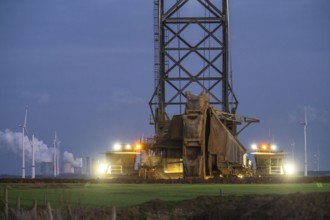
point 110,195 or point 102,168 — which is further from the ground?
point 102,168

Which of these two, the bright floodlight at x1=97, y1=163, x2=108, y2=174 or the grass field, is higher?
the bright floodlight at x1=97, y1=163, x2=108, y2=174

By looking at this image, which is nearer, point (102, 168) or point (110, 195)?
point (110, 195)

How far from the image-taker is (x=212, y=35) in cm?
8538

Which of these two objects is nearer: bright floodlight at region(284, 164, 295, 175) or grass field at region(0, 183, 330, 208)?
grass field at region(0, 183, 330, 208)

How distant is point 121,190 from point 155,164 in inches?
831

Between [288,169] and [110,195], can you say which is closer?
[110,195]

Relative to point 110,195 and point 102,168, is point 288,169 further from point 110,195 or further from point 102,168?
point 110,195

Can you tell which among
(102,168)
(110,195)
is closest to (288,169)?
(102,168)

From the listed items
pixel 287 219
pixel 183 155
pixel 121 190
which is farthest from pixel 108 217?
pixel 183 155

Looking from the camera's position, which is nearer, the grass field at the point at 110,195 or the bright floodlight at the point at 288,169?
the grass field at the point at 110,195

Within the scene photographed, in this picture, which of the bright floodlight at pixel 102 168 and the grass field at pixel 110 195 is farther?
the bright floodlight at pixel 102 168

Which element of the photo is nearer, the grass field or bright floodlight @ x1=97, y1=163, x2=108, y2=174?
the grass field

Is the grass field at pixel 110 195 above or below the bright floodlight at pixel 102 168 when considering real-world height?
below

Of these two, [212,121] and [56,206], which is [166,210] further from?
[212,121]
